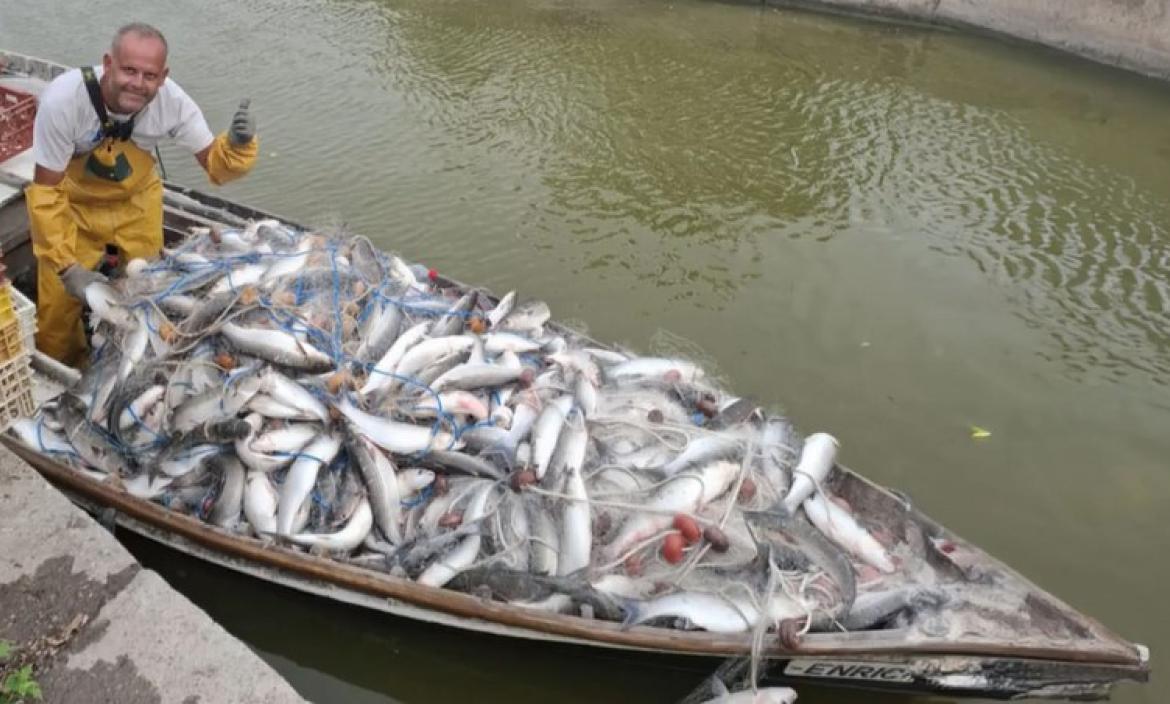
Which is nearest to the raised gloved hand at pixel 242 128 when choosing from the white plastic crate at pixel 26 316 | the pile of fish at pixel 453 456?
the pile of fish at pixel 453 456

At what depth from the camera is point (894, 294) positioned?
28.1 feet

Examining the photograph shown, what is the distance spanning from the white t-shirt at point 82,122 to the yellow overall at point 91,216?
0.39ft

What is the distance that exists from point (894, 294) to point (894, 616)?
16.2 ft

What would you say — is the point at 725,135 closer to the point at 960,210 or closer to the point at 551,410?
the point at 960,210

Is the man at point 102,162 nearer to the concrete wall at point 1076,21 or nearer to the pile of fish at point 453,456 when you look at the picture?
the pile of fish at point 453,456

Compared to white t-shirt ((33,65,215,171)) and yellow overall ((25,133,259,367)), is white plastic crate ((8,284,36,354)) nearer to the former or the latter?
yellow overall ((25,133,259,367))

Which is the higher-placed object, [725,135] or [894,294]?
[725,135]

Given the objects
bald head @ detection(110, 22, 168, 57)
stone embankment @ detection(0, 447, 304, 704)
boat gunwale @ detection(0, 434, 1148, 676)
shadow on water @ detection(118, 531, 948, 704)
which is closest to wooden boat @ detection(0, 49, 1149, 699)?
boat gunwale @ detection(0, 434, 1148, 676)

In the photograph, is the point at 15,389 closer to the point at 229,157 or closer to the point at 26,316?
the point at 26,316

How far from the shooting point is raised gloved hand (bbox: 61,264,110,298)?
5.30m

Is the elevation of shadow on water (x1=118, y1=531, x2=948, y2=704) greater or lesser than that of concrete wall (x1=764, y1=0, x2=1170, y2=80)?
lesser

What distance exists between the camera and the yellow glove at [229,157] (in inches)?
224

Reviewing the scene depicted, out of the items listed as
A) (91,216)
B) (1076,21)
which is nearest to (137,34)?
(91,216)

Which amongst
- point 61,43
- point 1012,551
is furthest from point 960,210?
point 61,43
